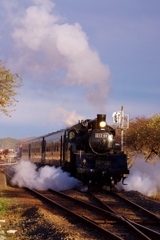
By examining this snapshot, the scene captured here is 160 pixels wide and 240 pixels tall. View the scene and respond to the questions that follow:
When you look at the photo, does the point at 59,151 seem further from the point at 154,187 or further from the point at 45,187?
the point at 154,187

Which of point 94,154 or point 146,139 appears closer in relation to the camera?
point 94,154

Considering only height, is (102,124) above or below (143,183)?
above

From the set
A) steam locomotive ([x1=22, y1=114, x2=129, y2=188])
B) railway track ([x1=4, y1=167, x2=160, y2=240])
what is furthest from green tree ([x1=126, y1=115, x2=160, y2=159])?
railway track ([x1=4, y1=167, x2=160, y2=240])

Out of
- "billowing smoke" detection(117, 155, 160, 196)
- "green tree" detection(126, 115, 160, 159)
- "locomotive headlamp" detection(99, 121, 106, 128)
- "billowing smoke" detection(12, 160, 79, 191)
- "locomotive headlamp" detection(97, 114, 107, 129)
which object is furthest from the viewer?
"green tree" detection(126, 115, 160, 159)

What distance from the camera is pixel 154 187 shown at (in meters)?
21.1

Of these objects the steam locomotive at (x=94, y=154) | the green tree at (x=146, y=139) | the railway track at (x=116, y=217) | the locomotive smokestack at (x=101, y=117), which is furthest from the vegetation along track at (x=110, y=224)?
the green tree at (x=146, y=139)

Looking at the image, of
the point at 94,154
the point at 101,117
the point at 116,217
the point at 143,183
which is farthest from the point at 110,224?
the point at 143,183

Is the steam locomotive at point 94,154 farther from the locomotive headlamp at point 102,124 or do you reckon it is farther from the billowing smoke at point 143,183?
the billowing smoke at point 143,183

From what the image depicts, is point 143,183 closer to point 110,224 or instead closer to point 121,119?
point 121,119

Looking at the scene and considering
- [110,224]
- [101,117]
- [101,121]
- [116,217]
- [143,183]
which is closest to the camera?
[110,224]

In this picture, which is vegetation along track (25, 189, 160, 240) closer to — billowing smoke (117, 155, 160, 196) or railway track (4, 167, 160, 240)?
railway track (4, 167, 160, 240)

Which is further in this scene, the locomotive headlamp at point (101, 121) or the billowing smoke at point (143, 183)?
the billowing smoke at point (143, 183)

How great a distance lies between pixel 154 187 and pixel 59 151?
5.53m

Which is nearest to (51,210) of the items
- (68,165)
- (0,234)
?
(0,234)
